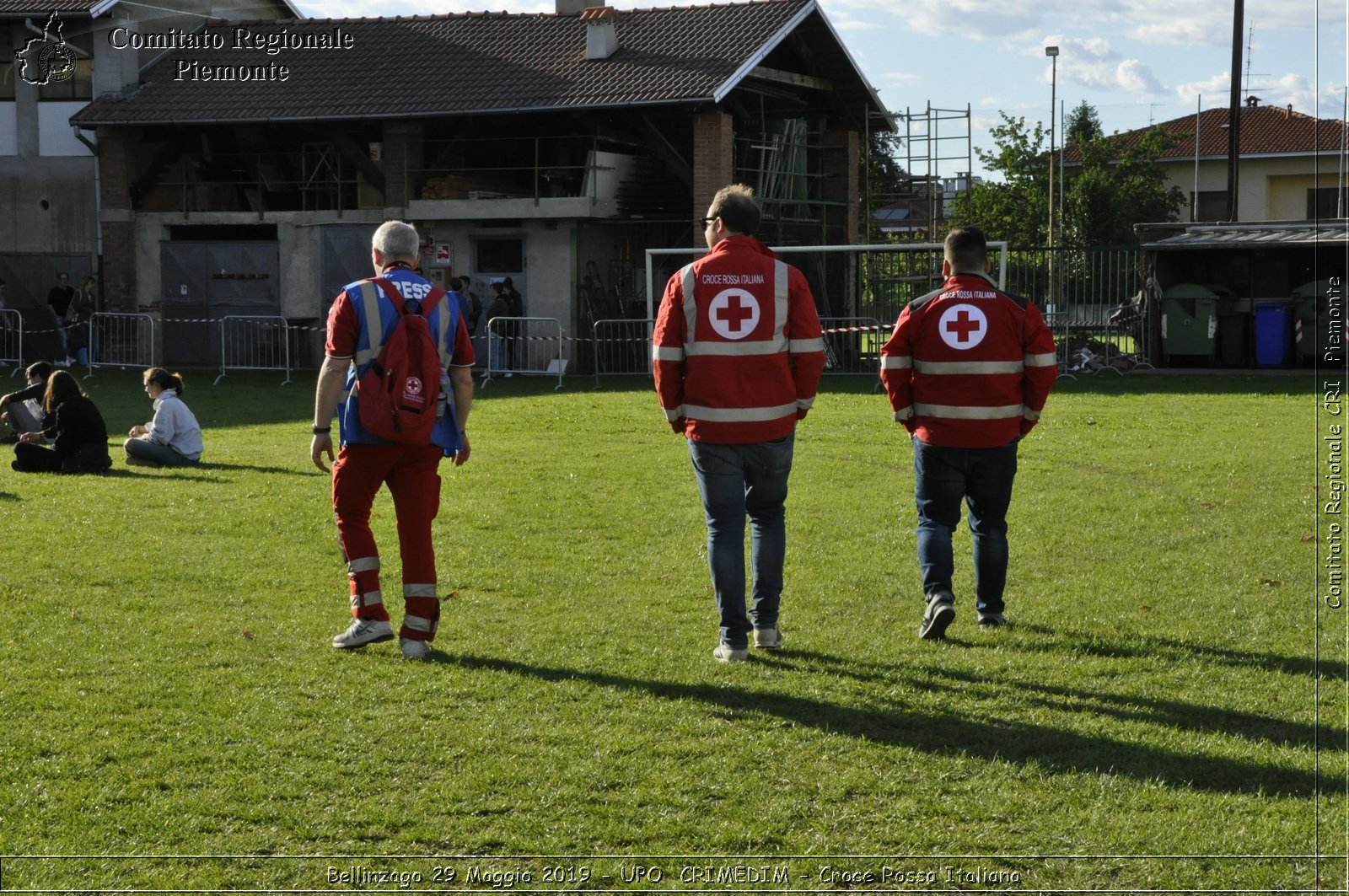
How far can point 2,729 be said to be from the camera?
5352 millimetres

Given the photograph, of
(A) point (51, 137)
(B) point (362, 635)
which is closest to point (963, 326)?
(B) point (362, 635)

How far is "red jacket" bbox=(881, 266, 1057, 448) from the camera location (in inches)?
275

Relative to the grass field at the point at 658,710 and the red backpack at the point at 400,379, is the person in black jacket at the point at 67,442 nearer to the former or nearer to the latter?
the grass field at the point at 658,710

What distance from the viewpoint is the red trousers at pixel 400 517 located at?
6.60m

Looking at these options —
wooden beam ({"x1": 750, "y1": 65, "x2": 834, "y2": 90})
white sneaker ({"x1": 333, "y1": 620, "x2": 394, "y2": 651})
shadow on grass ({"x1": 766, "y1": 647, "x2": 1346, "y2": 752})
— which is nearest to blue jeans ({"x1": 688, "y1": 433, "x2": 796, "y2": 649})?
shadow on grass ({"x1": 766, "y1": 647, "x2": 1346, "y2": 752})

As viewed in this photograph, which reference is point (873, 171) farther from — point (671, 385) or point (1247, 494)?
point (671, 385)

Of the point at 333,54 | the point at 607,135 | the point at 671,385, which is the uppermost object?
the point at 333,54

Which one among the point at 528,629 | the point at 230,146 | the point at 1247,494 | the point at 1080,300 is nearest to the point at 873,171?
the point at 1080,300

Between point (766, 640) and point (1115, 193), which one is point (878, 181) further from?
point (766, 640)

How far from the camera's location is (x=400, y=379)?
252 inches

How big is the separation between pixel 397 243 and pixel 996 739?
11.1 ft

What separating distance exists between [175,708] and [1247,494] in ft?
28.4

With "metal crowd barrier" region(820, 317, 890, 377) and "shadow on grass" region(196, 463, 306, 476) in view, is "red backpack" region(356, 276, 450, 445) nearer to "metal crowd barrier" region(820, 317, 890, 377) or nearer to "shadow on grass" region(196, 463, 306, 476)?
"shadow on grass" region(196, 463, 306, 476)

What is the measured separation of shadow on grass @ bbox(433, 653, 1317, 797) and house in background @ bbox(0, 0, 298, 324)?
29.2 m
